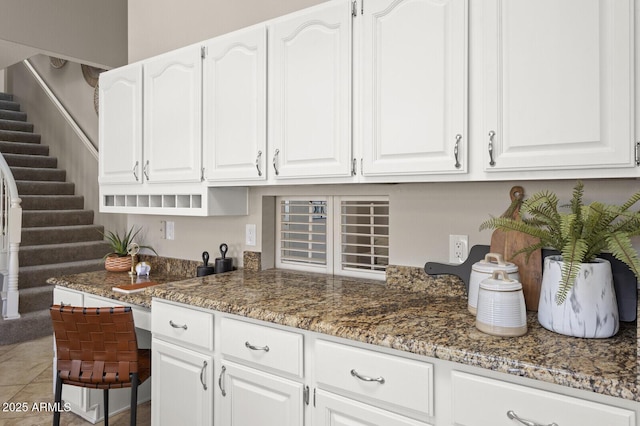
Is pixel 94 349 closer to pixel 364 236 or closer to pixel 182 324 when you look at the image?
pixel 182 324

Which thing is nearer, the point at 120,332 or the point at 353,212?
the point at 120,332

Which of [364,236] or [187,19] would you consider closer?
[364,236]

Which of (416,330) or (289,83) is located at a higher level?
(289,83)

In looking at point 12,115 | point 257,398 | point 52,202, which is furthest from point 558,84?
point 12,115

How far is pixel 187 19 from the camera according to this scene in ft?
9.52

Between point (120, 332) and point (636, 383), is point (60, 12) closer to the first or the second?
point (120, 332)

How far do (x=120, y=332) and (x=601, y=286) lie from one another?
5.90ft

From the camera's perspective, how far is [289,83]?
6.73 ft

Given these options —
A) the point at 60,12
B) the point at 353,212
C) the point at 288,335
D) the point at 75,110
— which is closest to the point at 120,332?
the point at 288,335

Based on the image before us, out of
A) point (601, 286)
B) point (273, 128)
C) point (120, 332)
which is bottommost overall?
point (120, 332)

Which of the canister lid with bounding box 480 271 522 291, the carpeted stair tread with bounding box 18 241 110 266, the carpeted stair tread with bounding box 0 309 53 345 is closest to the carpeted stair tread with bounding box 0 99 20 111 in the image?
the carpeted stair tread with bounding box 18 241 110 266

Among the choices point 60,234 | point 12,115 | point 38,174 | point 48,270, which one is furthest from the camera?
point 12,115

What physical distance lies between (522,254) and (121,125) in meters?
2.41

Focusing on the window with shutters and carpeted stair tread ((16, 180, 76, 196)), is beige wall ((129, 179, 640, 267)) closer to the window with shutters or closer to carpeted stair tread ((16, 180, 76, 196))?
the window with shutters
